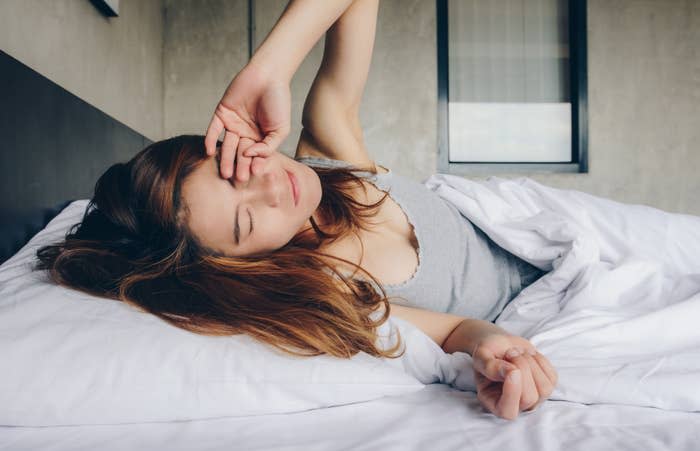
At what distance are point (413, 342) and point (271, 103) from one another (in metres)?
0.45

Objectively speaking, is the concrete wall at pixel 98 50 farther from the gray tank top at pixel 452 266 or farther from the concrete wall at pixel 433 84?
the gray tank top at pixel 452 266

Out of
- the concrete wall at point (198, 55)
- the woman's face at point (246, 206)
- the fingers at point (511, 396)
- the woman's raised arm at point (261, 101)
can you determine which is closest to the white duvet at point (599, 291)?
the fingers at point (511, 396)

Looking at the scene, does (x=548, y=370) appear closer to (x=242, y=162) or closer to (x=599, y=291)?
(x=599, y=291)

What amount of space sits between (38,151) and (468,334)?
931mm

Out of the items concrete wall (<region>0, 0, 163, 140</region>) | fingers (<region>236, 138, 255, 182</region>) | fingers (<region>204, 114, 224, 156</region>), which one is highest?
concrete wall (<region>0, 0, 163, 140</region>)

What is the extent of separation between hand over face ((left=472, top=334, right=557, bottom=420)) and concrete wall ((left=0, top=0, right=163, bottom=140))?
1122 millimetres

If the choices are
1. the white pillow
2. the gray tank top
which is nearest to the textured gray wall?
the gray tank top

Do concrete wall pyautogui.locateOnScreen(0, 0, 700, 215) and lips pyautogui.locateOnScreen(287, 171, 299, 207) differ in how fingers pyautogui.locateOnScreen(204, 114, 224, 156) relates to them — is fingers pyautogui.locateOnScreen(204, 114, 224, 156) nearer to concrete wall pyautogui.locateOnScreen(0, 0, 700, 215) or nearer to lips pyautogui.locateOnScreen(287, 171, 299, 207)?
lips pyautogui.locateOnScreen(287, 171, 299, 207)

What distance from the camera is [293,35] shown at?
2.97 ft

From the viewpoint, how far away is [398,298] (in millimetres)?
1021

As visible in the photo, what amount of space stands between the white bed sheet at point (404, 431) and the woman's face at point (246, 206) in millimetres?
338

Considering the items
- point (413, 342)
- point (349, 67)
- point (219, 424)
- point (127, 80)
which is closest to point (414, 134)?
point (127, 80)

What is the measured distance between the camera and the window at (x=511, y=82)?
10.5 feet

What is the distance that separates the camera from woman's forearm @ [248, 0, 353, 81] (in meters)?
0.87
